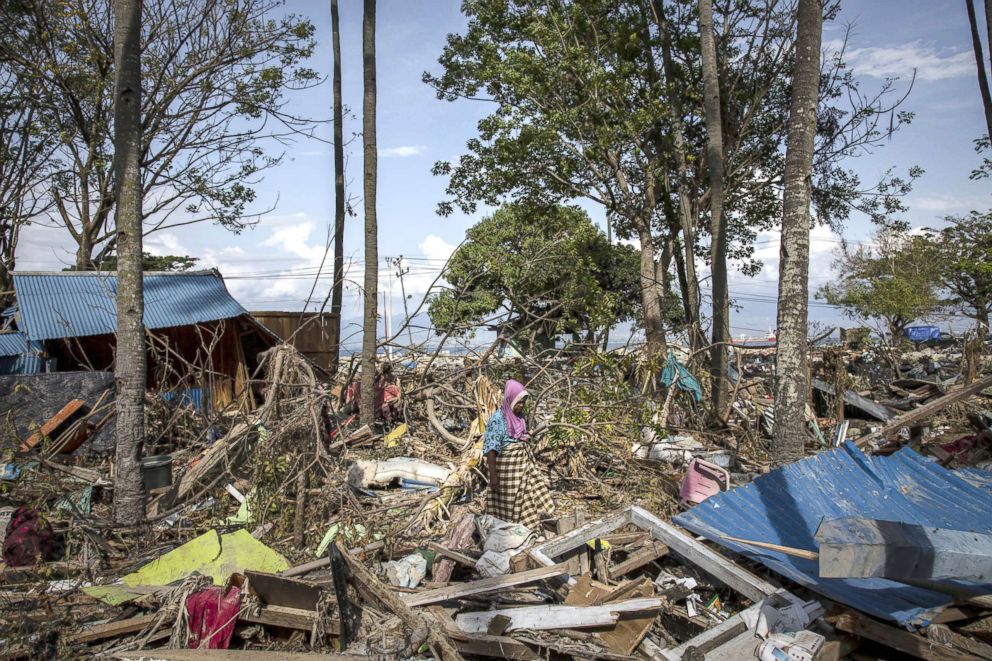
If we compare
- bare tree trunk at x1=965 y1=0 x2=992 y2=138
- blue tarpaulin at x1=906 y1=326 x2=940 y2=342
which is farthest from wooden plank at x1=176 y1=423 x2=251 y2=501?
blue tarpaulin at x1=906 y1=326 x2=940 y2=342

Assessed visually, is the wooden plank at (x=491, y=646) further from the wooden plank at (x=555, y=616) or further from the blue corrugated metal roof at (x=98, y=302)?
the blue corrugated metal roof at (x=98, y=302)

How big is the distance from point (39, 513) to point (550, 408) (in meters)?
5.49

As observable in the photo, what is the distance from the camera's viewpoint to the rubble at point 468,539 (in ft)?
12.5

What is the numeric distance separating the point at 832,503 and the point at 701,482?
1.11m

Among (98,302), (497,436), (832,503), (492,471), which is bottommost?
(832,503)

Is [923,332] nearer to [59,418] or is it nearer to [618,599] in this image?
[618,599]

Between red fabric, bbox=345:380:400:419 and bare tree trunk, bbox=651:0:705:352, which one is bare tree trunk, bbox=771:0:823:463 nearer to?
red fabric, bbox=345:380:400:419

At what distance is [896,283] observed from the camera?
27.6m

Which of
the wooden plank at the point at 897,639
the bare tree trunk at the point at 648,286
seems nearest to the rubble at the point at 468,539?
the wooden plank at the point at 897,639

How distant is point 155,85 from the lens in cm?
1417

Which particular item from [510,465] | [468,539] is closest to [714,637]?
[468,539]

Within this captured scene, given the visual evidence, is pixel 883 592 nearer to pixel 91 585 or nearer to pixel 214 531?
pixel 214 531

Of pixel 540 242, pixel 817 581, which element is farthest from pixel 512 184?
pixel 817 581

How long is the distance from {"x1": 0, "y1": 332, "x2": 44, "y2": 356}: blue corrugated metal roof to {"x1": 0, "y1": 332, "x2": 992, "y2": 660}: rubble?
2.71 m
